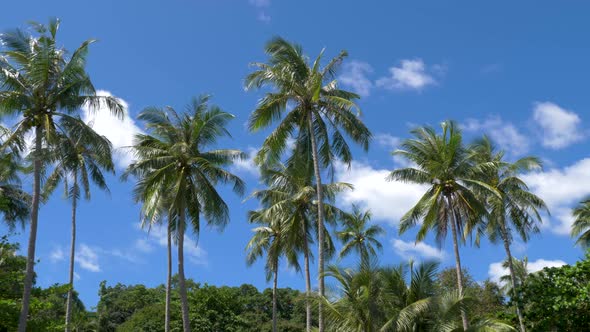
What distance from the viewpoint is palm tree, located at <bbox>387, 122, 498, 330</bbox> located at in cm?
2523

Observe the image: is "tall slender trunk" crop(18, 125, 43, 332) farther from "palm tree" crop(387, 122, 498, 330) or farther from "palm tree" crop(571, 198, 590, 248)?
"palm tree" crop(571, 198, 590, 248)

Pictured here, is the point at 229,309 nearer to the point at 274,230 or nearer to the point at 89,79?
the point at 274,230

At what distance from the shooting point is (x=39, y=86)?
18828mm

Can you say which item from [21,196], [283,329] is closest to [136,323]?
[283,329]

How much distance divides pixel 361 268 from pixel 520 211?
53.8 ft

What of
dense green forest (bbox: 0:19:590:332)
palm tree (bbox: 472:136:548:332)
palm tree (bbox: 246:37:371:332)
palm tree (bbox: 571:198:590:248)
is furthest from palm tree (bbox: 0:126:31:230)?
palm tree (bbox: 571:198:590:248)

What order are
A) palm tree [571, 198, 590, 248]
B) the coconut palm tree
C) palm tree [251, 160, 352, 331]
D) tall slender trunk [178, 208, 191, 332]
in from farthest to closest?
palm tree [571, 198, 590, 248]
palm tree [251, 160, 352, 331]
tall slender trunk [178, 208, 191, 332]
the coconut palm tree

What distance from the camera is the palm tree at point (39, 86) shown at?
18531mm

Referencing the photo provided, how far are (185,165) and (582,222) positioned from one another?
97.4 ft

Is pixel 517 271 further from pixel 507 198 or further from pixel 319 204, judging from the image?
pixel 319 204

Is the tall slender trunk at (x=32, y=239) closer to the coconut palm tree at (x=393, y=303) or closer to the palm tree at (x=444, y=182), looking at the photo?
the coconut palm tree at (x=393, y=303)

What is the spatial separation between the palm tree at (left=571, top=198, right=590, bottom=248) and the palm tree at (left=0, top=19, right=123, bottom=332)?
111 ft

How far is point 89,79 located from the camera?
19.6m

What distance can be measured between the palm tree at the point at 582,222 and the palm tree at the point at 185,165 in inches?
1063
